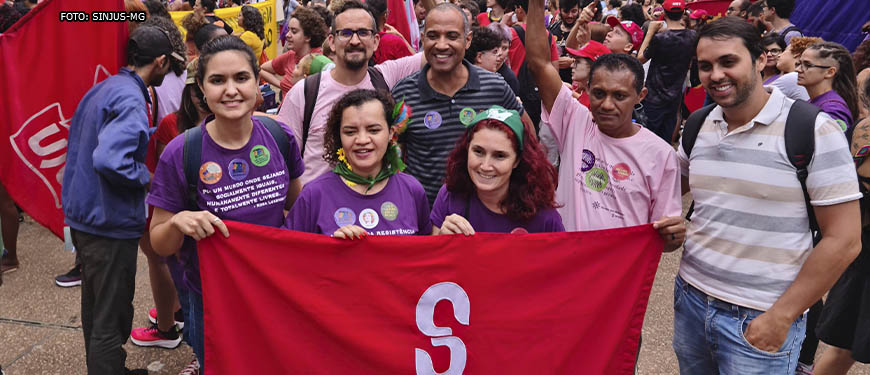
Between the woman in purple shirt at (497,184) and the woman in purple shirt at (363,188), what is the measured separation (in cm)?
16

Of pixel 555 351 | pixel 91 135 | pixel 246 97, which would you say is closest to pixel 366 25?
pixel 246 97

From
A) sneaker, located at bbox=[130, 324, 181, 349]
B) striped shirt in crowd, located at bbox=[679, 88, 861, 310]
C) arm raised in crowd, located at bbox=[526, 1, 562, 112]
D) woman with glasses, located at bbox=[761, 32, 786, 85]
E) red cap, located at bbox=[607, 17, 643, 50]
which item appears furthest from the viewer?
red cap, located at bbox=[607, 17, 643, 50]

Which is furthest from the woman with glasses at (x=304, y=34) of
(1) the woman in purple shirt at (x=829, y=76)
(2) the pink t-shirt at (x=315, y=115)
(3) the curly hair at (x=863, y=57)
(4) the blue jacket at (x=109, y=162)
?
(3) the curly hair at (x=863, y=57)

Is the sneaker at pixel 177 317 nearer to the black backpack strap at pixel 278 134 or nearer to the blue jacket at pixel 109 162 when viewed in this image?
the blue jacket at pixel 109 162

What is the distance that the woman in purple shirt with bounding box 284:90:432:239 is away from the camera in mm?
2572

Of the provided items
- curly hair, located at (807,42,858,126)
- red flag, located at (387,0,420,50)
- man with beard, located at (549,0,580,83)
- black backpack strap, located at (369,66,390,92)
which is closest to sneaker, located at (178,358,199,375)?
black backpack strap, located at (369,66,390,92)

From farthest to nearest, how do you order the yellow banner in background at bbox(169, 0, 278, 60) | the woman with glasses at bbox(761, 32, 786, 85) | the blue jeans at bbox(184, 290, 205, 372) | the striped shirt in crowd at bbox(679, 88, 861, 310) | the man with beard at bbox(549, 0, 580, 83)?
the yellow banner in background at bbox(169, 0, 278, 60) → the man with beard at bbox(549, 0, 580, 83) → the woman with glasses at bbox(761, 32, 786, 85) → the blue jeans at bbox(184, 290, 205, 372) → the striped shirt in crowd at bbox(679, 88, 861, 310)

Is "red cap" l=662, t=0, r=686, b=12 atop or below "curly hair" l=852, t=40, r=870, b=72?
atop

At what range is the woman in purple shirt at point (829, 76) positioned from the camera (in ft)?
14.0

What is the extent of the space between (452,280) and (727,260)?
1074 mm

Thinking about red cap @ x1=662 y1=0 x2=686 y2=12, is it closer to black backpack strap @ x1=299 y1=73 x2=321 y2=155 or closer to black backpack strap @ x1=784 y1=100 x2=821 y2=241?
black backpack strap @ x1=299 y1=73 x2=321 y2=155

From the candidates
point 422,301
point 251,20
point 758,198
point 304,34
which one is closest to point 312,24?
point 304,34

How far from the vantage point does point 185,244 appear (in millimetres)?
2752

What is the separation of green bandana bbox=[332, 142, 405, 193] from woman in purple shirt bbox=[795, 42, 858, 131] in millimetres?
3195
